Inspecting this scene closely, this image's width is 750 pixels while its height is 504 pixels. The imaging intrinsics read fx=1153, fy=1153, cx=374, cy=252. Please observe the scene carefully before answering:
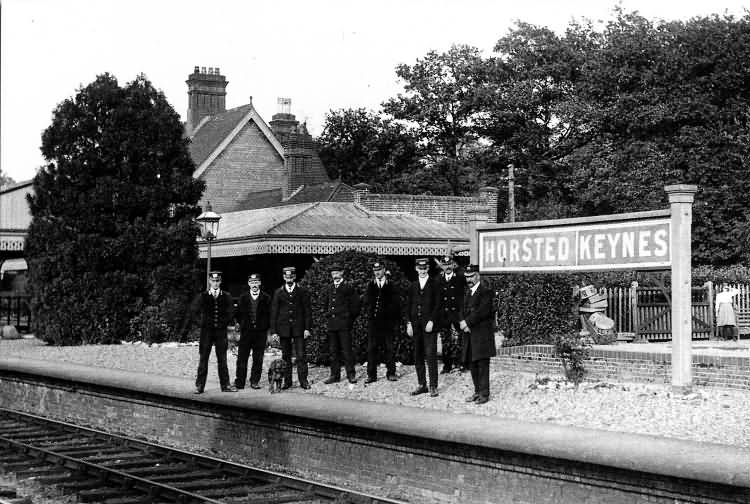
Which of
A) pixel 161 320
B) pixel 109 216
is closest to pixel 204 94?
pixel 109 216

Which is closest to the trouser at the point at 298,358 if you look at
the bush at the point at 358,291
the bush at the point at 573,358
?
the bush at the point at 358,291

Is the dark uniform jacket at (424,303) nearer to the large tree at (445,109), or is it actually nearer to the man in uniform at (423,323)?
the man in uniform at (423,323)

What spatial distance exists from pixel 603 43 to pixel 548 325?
115 ft

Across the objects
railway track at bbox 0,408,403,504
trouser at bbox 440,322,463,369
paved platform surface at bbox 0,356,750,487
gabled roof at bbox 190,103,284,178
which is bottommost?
railway track at bbox 0,408,403,504

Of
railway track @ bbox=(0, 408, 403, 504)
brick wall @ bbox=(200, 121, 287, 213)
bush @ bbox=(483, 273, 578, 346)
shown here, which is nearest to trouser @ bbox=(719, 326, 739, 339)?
bush @ bbox=(483, 273, 578, 346)

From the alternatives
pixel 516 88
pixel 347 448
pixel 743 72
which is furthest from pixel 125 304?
pixel 516 88

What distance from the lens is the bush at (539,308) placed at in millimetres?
16609

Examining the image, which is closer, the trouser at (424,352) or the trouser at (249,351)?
the trouser at (424,352)

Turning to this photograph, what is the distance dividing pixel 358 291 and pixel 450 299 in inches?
114

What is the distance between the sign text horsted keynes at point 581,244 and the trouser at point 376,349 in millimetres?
1673

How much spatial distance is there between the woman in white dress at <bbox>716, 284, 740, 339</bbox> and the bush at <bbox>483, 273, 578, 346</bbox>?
25.3 feet

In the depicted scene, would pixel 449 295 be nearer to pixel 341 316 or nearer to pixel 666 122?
pixel 341 316

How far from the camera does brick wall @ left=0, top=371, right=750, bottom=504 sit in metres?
9.67

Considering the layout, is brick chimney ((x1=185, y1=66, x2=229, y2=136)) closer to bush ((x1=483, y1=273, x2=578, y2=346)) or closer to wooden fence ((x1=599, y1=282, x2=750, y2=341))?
wooden fence ((x1=599, y1=282, x2=750, y2=341))
